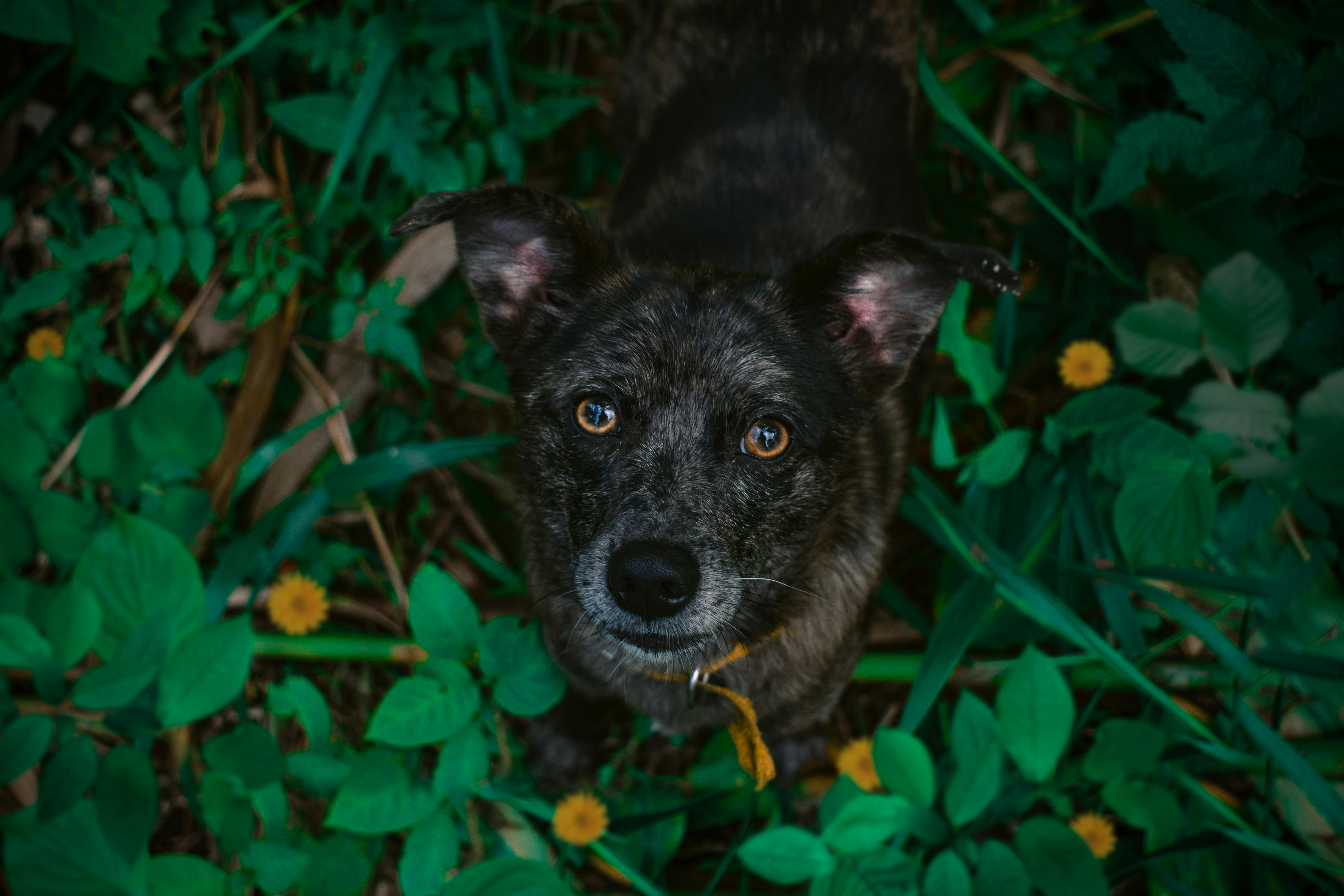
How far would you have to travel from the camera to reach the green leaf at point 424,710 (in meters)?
2.49

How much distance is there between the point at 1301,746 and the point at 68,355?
527cm

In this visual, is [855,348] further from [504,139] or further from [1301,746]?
[1301,746]

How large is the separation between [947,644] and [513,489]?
70.7 inches

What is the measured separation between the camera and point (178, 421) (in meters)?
3.04

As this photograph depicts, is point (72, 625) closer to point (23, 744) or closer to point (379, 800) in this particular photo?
point (23, 744)

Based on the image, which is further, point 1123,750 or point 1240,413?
point 1240,413

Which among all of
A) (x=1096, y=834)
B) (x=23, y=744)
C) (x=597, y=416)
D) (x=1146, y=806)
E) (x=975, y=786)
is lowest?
(x=1096, y=834)

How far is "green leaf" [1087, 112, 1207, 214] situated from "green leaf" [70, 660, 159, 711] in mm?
3640

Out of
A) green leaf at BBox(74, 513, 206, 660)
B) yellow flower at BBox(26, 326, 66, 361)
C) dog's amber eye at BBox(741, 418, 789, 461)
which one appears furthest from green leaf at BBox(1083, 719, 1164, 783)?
yellow flower at BBox(26, 326, 66, 361)

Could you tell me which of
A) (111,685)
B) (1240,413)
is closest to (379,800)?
(111,685)

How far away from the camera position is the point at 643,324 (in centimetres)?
243

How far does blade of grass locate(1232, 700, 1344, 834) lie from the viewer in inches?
101

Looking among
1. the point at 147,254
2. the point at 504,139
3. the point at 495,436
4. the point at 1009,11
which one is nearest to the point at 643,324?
the point at 495,436

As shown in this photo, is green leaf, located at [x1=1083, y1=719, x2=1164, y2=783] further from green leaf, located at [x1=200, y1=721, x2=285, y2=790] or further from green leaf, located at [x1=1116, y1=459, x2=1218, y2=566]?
green leaf, located at [x1=200, y1=721, x2=285, y2=790]
